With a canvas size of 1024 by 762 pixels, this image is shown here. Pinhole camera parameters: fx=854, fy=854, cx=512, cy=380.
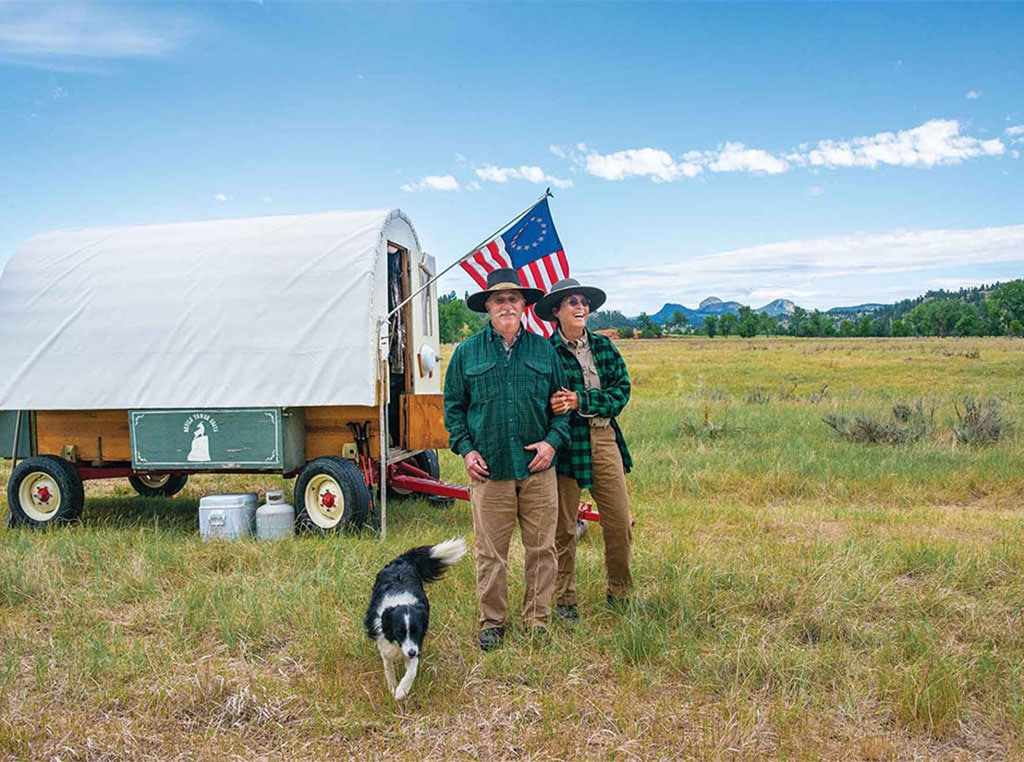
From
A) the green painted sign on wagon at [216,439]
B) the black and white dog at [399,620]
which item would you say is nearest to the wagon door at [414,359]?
the green painted sign on wagon at [216,439]

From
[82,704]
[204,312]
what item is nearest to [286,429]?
[204,312]

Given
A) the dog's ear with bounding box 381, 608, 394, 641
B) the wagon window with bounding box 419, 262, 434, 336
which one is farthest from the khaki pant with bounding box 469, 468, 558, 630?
the wagon window with bounding box 419, 262, 434, 336

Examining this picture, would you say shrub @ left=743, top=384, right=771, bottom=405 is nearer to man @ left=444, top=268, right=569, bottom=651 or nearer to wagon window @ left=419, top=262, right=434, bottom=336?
wagon window @ left=419, top=262, right=434, bottom=336

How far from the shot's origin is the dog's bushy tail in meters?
5.00

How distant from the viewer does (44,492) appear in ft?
27.5

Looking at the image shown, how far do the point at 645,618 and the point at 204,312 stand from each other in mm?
5150

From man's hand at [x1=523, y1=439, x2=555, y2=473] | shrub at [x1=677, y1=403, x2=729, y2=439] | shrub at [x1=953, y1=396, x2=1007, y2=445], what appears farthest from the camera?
shrub at [x1=677, y1=403, x2=729, y2=439]

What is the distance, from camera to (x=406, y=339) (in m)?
8.69

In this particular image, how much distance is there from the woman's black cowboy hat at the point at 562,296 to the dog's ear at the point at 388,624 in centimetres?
198

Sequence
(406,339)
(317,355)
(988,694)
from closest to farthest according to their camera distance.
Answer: (988,694) < (317,355) < (406,339)

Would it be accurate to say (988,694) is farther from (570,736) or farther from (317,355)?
(317,355)

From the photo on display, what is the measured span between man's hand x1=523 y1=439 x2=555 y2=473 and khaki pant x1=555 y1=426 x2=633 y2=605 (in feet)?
1.26

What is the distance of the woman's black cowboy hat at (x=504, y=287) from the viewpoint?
4.73m

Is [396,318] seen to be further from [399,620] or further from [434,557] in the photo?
[399,620]
